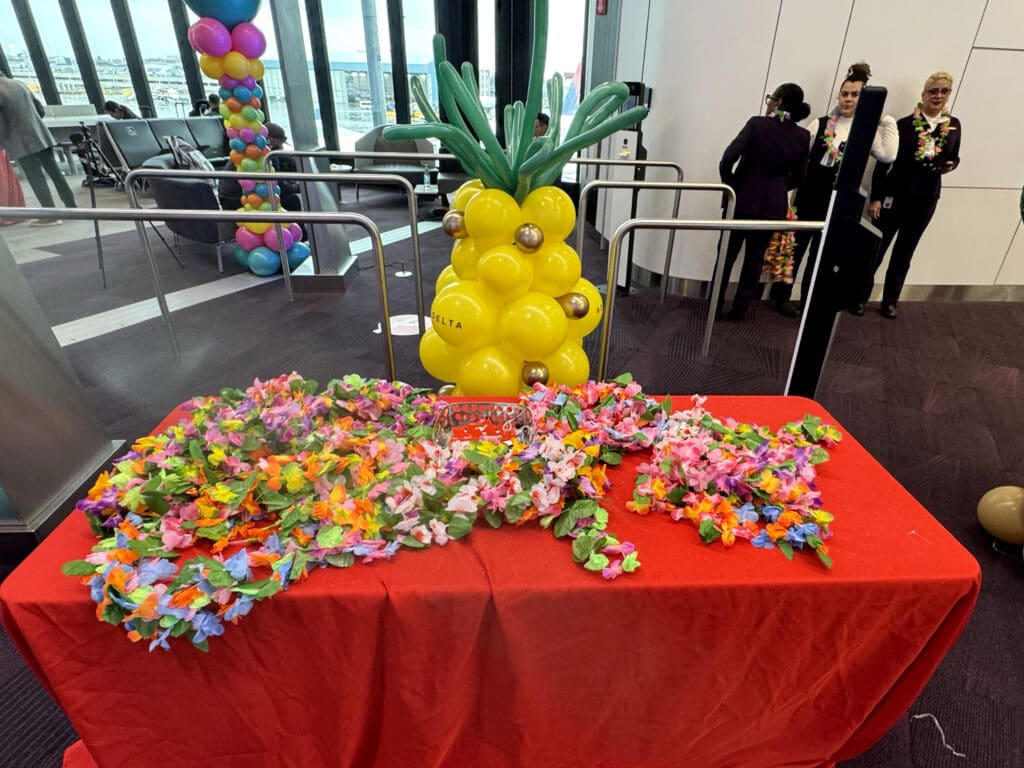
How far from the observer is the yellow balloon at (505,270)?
1674mm

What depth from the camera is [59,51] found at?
7746 millimetres

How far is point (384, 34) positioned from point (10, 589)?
8458mm

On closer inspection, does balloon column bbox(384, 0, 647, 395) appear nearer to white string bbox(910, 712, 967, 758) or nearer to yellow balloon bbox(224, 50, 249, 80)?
white string bbox(910, 712, 967, 758)

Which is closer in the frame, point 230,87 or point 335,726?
point 335,726

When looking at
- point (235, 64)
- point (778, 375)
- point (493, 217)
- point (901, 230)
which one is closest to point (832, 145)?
point (901, 230)

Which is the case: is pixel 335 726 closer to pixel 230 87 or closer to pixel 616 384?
pixel 616 384

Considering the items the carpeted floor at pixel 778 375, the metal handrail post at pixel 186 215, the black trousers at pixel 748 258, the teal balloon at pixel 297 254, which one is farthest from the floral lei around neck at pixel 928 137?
the teal balloon at pixel 297 254

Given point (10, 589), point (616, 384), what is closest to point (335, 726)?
point (10, 589)

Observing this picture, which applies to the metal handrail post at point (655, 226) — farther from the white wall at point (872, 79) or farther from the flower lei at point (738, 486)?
the white wall at point (872, 79)

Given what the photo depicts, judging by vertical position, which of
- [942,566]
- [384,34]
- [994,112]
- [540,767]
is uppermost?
[384,34]

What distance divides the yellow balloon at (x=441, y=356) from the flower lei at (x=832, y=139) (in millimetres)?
2711

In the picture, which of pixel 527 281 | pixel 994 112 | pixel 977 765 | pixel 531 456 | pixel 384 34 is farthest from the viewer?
pixel 384 34

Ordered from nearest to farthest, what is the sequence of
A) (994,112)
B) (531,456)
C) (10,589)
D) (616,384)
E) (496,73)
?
1. (10,589)
2. (531,456)
3. (616,384)
4. (994,112)
5. (496,73)

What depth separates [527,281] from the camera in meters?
1.75
